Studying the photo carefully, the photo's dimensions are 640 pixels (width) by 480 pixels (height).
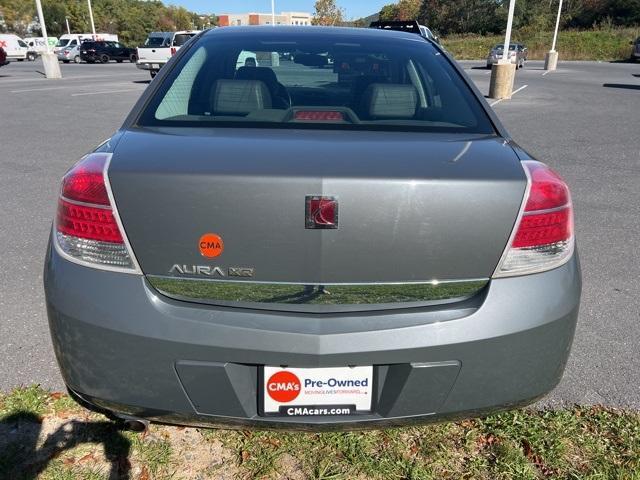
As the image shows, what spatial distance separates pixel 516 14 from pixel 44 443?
236 ft

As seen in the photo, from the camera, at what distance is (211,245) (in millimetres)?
1499

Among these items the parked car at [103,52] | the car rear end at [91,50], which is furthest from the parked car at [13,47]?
the parked car at [103,52]

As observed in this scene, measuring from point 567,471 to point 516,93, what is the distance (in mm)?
16062

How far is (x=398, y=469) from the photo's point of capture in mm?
1967

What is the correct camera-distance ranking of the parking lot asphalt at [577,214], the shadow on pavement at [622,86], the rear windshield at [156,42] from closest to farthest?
the parking lot asphalt at [577,214] → the shadow on pavement at [622,86] → the rear windshield at [156,42]

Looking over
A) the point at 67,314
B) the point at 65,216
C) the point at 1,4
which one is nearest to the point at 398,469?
the point at 67,314

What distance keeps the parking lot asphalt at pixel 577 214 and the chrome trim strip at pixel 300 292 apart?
4.00ft

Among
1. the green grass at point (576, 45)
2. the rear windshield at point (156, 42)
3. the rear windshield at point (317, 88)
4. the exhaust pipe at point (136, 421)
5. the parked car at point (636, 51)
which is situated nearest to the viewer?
Result: the exhaust pipe at point (136, 421)

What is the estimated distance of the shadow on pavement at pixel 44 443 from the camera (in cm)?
193

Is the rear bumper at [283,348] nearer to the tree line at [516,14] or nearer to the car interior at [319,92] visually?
the car interior at [319,92]

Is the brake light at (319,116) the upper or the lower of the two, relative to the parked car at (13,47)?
upper

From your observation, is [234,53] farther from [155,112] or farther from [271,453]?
[271,453]

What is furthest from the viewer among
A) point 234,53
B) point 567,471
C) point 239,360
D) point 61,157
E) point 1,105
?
point 1,105

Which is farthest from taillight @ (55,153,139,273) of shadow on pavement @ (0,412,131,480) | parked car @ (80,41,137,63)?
parked car @ (80,41,137,63)
